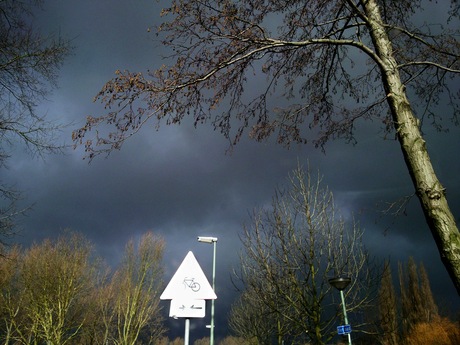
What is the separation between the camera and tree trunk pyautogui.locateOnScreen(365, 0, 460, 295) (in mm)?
3213

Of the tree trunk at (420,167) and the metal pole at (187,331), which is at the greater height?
the tree trunk at (420,167)

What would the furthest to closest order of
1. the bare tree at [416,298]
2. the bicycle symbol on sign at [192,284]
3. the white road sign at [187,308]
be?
the bare tree at [416,298] → the bicycle symbol on sign at [192,284] → the white road sign at [187,308]

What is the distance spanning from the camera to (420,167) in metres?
3.60

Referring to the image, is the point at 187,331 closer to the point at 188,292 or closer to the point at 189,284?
the point at 188,292

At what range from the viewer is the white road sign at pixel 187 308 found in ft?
13.6

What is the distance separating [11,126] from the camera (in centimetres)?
553

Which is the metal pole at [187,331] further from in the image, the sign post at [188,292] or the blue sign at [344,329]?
the blue sign at [344,329]

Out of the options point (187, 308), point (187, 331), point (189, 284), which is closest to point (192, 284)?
point (189, 284)

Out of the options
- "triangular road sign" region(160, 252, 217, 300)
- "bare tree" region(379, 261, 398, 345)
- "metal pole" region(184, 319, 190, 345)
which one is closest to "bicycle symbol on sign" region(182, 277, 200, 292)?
"triangular road sign" region(160, 252, 217, 300)

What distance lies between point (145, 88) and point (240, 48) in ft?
5.04

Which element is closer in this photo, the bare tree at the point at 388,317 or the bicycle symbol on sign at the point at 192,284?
the bicycle symbol on sign at the point at 192,284

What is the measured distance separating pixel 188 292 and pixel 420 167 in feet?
11.2

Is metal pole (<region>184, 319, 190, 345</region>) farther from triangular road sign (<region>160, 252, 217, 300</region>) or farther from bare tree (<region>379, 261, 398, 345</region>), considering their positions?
bare tree (<region>379, 261, 398, 345</region>)

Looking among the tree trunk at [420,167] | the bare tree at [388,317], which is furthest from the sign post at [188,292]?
the bare tree at [388,317]
